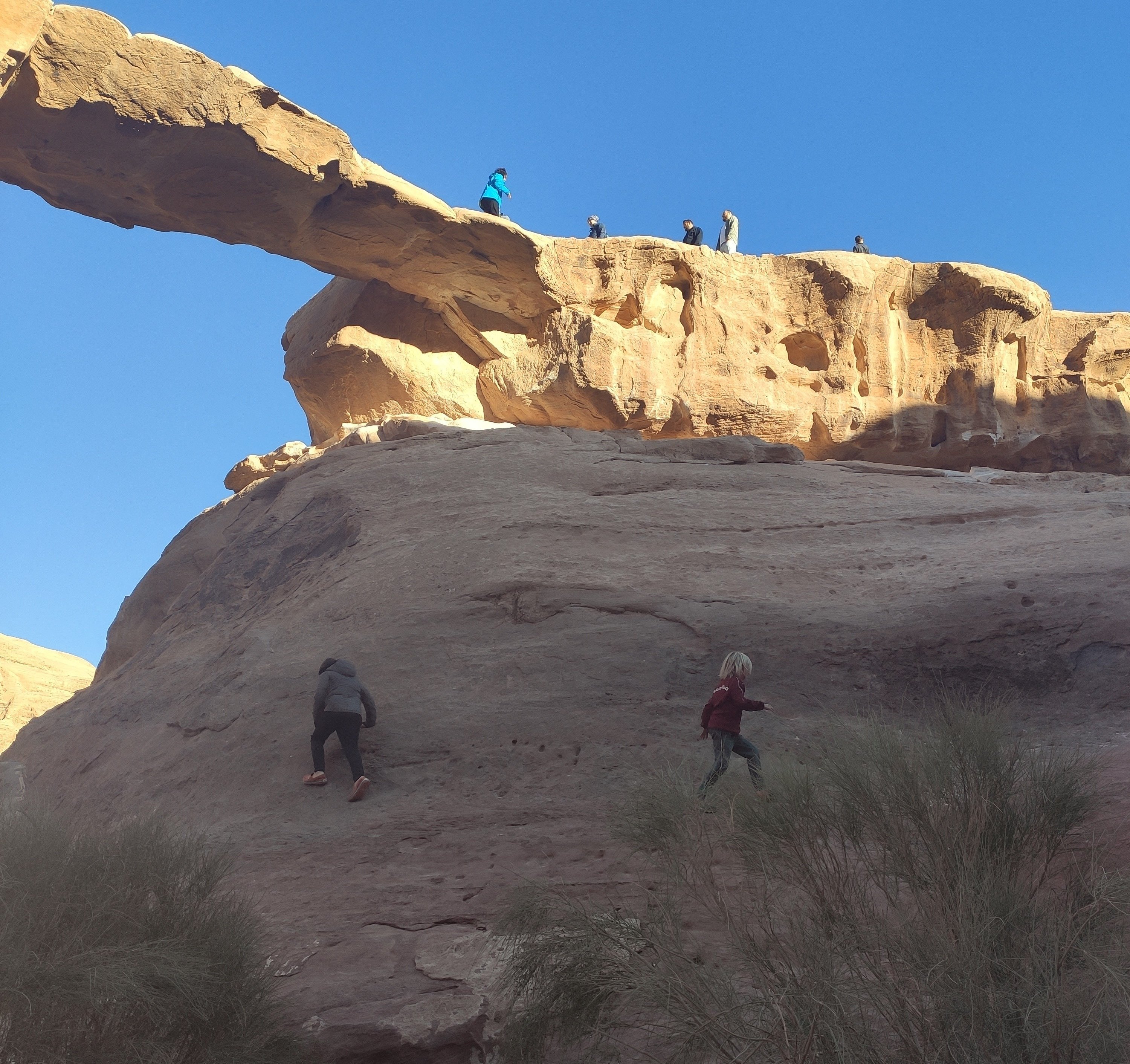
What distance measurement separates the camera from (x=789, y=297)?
712 inches

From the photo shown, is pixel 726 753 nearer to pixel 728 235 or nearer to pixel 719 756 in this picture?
pixel 719 756

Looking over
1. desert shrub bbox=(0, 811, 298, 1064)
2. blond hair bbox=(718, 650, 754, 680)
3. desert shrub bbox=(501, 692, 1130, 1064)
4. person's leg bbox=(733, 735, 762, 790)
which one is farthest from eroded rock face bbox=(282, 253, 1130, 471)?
desert shrub bbox=(0, 811, 298, 1064)

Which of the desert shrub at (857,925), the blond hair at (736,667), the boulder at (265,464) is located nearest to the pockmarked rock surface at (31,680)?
the boulder at (265,464)

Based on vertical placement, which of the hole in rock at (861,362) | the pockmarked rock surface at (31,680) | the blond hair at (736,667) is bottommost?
the pockmarked rock surface at (31,680)

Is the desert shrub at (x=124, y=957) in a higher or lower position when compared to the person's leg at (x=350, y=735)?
lower

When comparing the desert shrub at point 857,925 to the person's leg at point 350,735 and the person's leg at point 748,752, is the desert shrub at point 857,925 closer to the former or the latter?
the person's leg at point 748,752

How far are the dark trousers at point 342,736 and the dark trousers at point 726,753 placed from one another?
268 cm

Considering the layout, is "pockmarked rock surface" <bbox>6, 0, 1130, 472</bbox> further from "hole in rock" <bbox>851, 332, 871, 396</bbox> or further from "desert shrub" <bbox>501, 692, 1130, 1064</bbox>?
"desert shrub" <bbox>501, 692, 1130, 1064</bbox>

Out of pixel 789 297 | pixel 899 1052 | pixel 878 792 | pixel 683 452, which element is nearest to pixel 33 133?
pixel 683 452

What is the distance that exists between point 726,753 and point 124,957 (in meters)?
3.90

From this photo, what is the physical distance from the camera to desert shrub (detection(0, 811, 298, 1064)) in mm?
4688

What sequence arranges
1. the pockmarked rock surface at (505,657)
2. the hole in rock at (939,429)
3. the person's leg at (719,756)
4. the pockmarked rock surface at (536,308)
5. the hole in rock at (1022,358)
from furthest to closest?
the hole in rock at (1022,358) < the hole in rock at (939,429) < the pockmarked rock surface at (536,308) < the person's leg at (719,756) < the pockmarked rock surface at (505,657)

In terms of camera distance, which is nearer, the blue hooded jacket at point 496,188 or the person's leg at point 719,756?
the person's leg at point 719,756

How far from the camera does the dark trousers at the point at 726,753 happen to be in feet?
22.8
